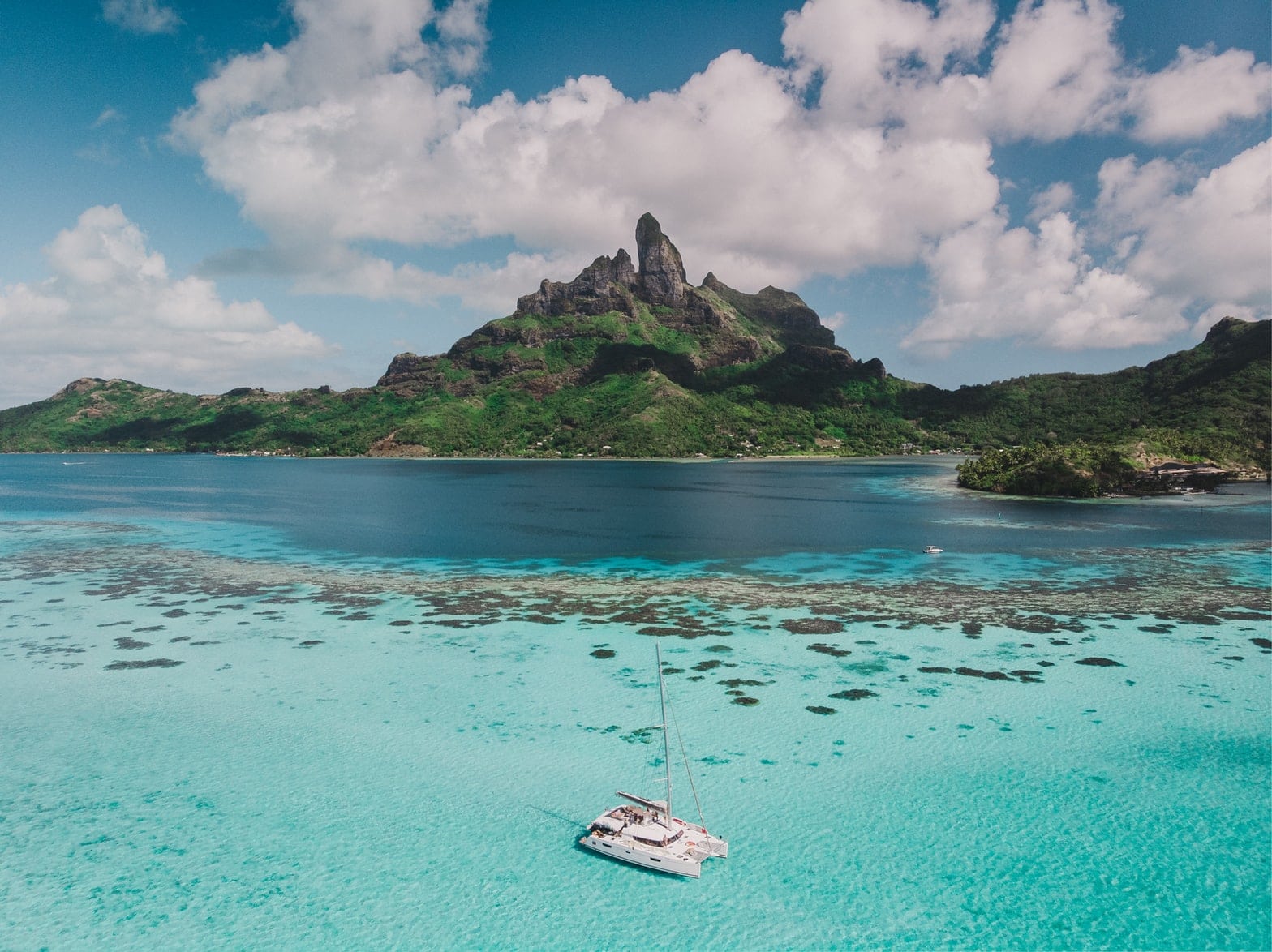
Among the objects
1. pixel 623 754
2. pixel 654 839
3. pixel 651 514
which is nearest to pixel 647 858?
pixel 654 839

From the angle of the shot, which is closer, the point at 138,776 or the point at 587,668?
the point at 138,776

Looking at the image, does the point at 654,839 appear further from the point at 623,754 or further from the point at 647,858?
the point at 623,754

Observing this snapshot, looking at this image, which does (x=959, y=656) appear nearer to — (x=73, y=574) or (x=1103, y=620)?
(x=1103, y=620)

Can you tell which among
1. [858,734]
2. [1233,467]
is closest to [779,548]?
[858,734]

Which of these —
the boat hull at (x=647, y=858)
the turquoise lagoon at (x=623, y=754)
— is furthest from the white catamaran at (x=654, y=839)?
the turquoise lagoon at (x=623, y=754)

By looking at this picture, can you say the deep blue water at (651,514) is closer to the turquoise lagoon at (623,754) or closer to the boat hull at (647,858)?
the turquoise lagoon at (623,754)

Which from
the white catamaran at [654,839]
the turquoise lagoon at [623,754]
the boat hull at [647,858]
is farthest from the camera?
the white catamaran at [654,839]

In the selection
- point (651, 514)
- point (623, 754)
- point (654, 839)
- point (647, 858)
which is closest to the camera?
point (647, 858)
